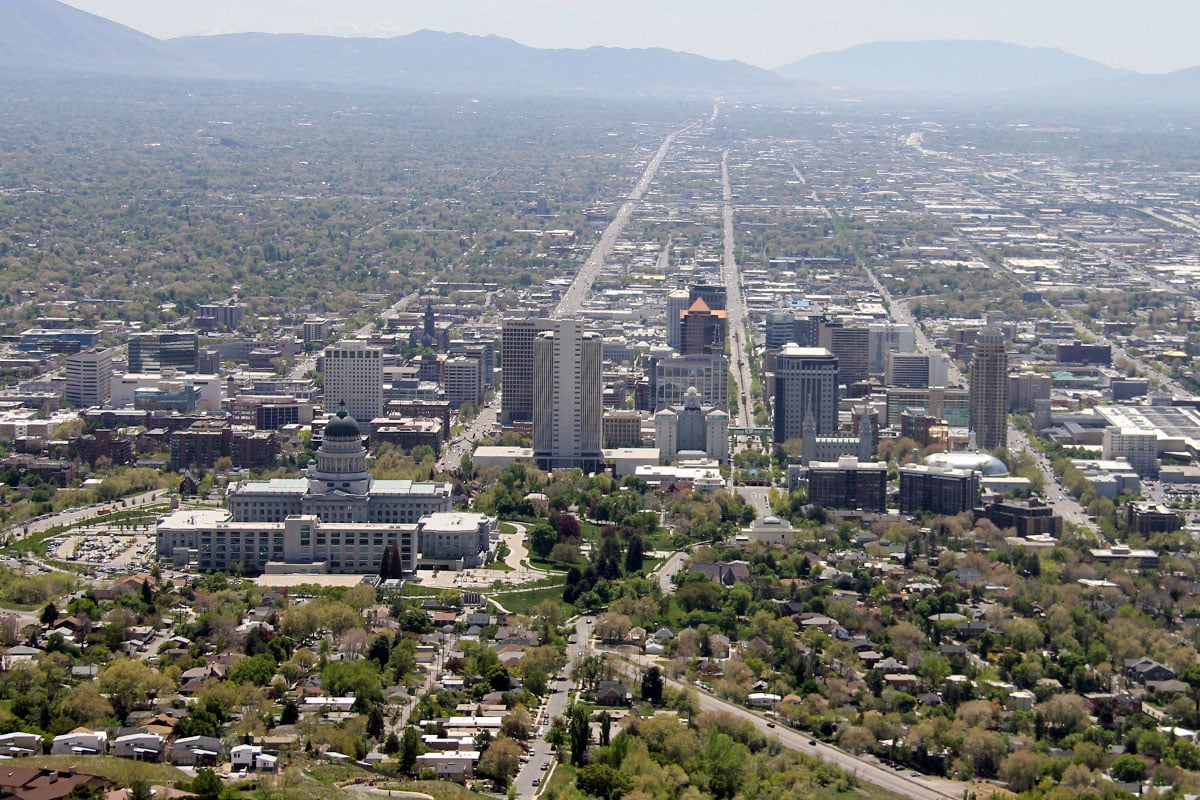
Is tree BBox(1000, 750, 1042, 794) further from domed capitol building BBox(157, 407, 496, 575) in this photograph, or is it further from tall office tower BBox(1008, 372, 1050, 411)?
tall office tower BBox(1008, 372, 1050, 411)

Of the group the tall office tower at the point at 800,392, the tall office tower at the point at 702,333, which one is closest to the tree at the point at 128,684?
the tall office tower at the point at 800,392

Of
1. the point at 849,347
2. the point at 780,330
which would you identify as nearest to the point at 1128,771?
the point at 849,347

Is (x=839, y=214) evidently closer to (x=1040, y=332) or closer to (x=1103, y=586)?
(x=1040, y=332)

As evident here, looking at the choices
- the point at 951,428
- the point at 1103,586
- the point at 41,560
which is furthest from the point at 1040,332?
the point at 41,560

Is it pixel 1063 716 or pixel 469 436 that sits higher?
pixel 1063 716

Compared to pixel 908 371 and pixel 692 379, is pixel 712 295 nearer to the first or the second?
pixel 908 371

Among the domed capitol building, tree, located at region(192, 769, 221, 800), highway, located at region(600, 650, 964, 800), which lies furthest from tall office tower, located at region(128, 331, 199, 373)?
tree, located at region(192, 769, 221, 800)
